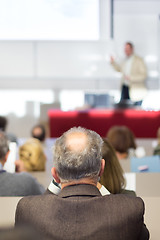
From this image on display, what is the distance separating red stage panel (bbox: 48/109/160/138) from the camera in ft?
26.5

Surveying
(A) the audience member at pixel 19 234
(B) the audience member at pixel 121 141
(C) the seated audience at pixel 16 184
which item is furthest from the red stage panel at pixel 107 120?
(A) the audience member at pixel 19 234

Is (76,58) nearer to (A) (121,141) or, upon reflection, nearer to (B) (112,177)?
(A) (121,141)

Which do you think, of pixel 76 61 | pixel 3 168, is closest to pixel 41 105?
pixel 76 61

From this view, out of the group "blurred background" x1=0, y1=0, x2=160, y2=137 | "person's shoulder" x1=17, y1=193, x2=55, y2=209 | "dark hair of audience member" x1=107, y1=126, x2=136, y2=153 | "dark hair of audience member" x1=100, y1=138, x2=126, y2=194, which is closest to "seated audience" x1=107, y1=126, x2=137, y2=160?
"dark hair of audience member" x1=107, y1=126, x2=136, y2=153

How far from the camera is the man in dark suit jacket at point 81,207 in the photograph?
4.31ft

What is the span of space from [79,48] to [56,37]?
552 millimetres

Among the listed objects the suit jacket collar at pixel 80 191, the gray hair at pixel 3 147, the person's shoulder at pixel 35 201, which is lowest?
the gray hair at pixel 3 147

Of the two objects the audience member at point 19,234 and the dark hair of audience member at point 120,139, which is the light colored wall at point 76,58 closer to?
the dark hair of audience member at point 120,139

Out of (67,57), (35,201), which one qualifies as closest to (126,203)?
(35,201)

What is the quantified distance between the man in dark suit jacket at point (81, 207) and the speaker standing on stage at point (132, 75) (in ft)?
26.1

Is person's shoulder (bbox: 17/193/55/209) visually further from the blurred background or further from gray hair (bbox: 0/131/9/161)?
the blurred background

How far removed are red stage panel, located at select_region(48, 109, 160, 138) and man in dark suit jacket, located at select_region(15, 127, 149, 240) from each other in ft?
21.7

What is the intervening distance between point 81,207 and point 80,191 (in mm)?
78

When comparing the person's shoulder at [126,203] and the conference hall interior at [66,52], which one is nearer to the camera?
the person's shoulder at [126,203]
